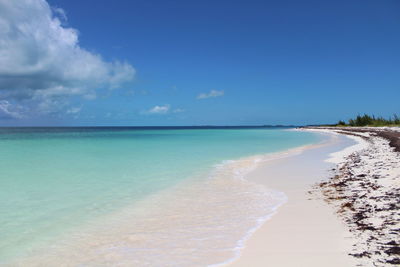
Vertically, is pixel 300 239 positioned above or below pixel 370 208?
below

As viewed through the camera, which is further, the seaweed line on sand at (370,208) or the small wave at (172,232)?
the small wave at (172,232)

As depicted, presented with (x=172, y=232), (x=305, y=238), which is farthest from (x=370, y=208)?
(x=172, y=232)

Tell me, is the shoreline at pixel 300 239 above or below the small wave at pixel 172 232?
above

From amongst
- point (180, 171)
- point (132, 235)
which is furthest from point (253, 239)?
point (180, 171)

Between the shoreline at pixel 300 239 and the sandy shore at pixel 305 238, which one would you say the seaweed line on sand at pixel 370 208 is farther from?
the shoreline at pixel 300 239

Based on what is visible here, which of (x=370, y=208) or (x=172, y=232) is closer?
(x=172, y=232)

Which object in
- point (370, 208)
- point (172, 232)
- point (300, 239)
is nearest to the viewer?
point (300, 239)

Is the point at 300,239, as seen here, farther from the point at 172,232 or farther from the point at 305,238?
the point at 172,232

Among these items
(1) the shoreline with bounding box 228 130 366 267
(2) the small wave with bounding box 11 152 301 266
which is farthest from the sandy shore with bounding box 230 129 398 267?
(2) the small wave with bounding box 11 152 301 266

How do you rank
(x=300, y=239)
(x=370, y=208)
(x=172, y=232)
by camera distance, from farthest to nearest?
(x=370, y=208) < (x=172, y=232) < (x=300, y=239)

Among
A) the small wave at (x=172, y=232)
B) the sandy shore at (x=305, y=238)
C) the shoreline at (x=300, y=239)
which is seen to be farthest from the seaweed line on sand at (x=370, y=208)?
the small wave at (x=172, y=232)

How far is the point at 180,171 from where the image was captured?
12.2 metres

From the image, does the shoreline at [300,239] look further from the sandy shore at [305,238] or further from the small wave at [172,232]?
the small wave at [172,232]

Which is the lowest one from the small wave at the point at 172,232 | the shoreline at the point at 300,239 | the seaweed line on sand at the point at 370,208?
the small wave at the point at 172,232
